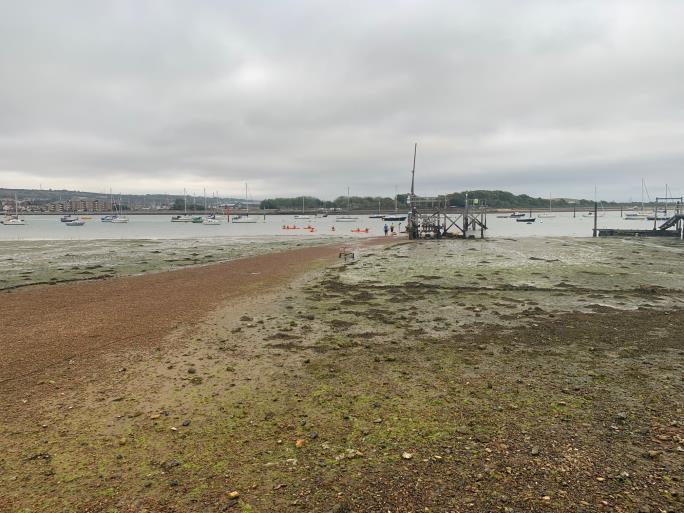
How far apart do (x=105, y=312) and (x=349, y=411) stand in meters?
10.2

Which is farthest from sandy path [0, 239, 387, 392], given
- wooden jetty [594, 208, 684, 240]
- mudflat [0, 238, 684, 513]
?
wooden jetty [594, 208, 684, 240]

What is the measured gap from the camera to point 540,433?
5.33 m

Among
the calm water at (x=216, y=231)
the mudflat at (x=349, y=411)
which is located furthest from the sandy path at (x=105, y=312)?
the calm water at (x=216, y=231)

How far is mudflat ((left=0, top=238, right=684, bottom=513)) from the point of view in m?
4.27

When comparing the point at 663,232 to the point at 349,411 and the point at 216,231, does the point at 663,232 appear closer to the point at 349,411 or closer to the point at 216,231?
the point at 349,411

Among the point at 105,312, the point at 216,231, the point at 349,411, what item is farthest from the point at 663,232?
the point at 216,231

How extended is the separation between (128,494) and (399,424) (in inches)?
129

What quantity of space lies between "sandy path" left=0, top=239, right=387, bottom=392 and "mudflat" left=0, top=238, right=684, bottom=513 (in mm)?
113

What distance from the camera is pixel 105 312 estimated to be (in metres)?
13.1

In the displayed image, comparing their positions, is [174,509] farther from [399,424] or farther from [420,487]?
[399,424]

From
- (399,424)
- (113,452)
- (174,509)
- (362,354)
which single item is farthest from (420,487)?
(362,354)

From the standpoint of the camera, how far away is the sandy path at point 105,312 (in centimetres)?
901

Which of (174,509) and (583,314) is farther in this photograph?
(583,314)

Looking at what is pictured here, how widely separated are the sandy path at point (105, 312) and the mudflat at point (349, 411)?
0.11 metres
